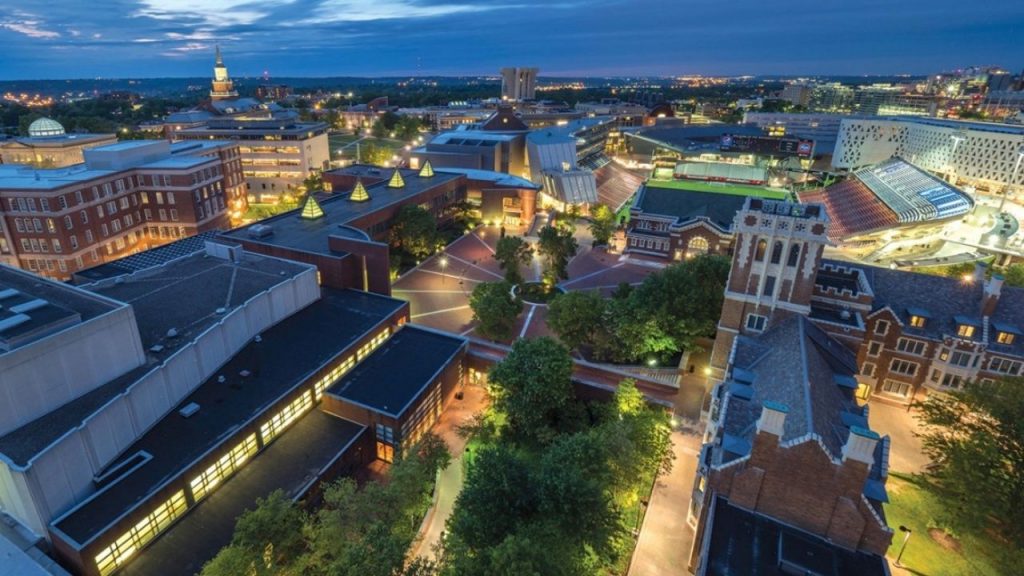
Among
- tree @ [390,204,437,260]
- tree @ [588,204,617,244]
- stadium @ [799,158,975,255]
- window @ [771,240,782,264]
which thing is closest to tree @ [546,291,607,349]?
window @ [771,240,782,264]

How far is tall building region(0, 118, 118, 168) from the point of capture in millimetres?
103250

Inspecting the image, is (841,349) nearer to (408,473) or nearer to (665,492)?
(665,492)

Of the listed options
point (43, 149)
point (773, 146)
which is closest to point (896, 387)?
point (773, 146)

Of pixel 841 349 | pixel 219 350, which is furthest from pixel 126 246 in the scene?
pixel 841 349

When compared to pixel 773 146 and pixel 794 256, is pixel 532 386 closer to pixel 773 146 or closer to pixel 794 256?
pixel 794 256

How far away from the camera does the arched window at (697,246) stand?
86750mm

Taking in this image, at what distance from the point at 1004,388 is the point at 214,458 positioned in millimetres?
57929

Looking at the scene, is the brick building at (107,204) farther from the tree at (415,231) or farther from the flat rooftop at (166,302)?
the tree at (415,231)

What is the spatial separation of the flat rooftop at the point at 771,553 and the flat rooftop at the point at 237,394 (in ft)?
115

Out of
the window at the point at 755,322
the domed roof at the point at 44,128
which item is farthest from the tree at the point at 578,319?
the domed roof at the point at 44,128

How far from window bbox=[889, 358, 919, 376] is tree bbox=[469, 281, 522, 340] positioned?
4039 cm

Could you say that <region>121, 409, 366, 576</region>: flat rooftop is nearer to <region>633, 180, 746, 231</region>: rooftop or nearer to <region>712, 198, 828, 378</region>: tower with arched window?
<region>712, 198, 828, 378</region>: tower with arched window

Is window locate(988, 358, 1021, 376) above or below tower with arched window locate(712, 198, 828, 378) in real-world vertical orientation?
below

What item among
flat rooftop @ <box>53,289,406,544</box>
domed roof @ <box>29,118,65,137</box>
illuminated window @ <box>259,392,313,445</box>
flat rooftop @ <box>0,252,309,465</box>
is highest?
domed roof @ <box>29,118,65,137</box>
